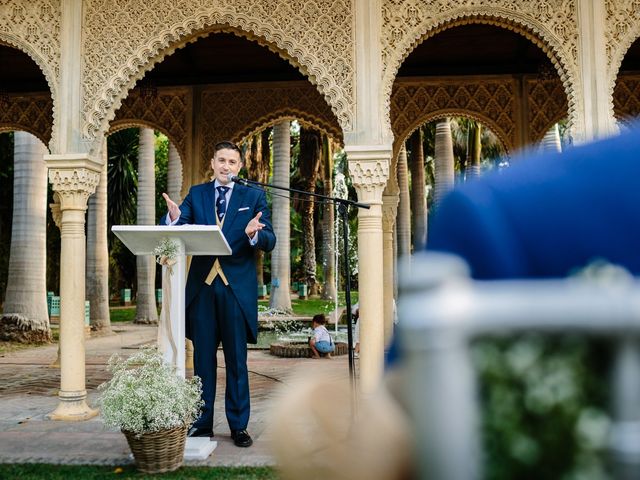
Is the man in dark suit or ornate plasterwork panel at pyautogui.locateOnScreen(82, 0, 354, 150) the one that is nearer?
the man in dark suit

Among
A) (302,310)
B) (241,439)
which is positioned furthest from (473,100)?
(302,310)

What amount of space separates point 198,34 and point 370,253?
2.85 m

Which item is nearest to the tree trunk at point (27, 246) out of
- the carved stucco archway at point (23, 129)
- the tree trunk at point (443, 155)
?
the carved stucco archway at point (23, 129)

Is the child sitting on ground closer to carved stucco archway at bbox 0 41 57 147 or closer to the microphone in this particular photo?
carved stucco archway at bbox 0 41 57 147

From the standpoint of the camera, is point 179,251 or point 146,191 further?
point 146,191

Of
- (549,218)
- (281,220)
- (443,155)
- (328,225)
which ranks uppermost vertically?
(443,155)

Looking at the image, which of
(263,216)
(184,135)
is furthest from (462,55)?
(263,216)

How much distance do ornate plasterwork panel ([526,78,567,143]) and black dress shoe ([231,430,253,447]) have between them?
6.88 metres

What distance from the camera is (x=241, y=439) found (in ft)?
17.2

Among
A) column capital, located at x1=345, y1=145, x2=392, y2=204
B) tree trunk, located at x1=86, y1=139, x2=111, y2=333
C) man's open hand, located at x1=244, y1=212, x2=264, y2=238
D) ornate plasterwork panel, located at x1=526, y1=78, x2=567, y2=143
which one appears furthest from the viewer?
tree trunk, located at x1=86, y1=139, x2=111, y2=333

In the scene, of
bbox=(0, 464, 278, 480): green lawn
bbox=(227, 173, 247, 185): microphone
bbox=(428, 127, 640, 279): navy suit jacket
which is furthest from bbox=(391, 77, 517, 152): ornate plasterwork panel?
bbox=(428, 127, 640, 279): navy suit jacket

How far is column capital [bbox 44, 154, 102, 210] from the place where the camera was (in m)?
6.62

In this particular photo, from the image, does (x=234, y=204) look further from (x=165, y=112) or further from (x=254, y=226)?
(x=165, y=112)

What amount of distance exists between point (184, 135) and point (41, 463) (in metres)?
6.60
